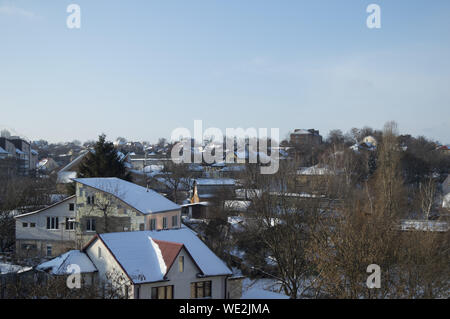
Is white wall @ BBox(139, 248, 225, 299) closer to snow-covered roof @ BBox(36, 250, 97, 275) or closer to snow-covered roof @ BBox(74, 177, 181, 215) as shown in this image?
snow-covered roof @ BBox(36, 250, 97, 275)

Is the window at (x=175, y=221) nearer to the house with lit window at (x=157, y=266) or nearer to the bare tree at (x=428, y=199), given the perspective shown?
the house with lit window at (x=157, y=266)

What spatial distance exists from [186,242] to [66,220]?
12.3 m

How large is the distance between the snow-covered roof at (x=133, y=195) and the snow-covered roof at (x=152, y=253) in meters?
7.39

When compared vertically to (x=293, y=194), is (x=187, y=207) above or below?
below

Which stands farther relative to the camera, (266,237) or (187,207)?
(187,207)

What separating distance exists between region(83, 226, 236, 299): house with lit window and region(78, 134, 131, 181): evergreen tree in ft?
60.6

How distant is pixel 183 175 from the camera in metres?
59.4

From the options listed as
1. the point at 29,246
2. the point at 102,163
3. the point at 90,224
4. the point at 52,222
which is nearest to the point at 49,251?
the point at 29,246

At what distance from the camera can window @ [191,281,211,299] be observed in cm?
1794

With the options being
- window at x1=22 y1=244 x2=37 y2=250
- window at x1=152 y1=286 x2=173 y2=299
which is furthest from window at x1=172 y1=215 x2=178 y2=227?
window at x1=152 y1=286 x2=173 y2=299

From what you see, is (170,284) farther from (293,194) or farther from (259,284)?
(293,194)

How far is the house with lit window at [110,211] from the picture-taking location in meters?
27.0
